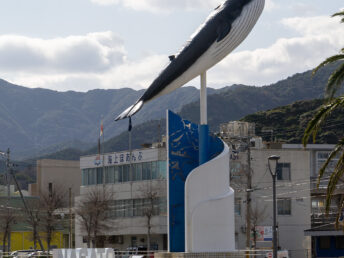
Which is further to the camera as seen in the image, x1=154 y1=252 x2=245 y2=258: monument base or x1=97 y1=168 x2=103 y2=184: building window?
x1=97 y1=168 x2=103 y2=184: building window

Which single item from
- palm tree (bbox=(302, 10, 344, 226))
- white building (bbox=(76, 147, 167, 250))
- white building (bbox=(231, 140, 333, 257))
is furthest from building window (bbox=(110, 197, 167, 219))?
palm tree (bbox=(302, 10, 344, 226))

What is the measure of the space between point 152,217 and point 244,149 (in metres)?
10.4

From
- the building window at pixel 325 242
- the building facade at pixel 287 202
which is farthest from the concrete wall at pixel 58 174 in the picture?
the building window at pixel 325 242

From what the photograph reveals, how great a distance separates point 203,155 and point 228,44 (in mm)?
4143

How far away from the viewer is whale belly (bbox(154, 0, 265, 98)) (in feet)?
90.3

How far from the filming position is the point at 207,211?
27594 mm

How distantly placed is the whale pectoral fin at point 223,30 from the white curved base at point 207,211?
4307 millimetres

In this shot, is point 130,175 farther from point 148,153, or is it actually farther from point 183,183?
point 183,183

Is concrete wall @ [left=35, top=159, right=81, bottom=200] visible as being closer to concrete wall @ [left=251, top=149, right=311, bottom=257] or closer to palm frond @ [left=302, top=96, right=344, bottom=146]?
concrete wall @ [left=251, top=149, right=311, bottom=257]

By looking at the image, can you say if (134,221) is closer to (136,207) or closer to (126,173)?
(136,207)

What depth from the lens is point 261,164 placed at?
68875 mm

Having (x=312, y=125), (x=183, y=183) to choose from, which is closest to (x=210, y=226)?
(x=183, y=183)

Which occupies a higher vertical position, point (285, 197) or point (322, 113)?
point (322, 113)

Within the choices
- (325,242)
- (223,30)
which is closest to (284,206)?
(325,242)
